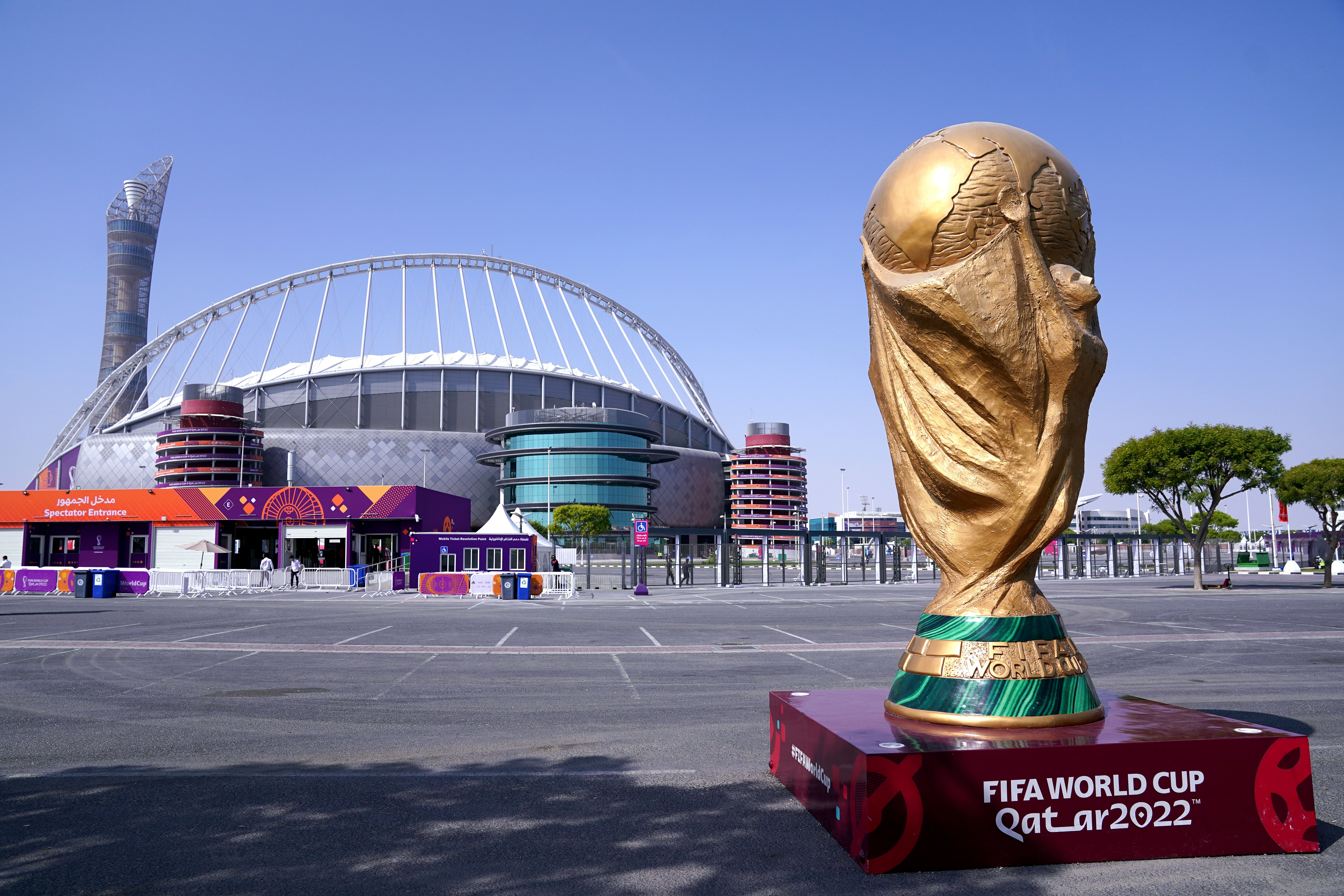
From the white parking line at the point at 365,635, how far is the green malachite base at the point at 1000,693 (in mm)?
13772

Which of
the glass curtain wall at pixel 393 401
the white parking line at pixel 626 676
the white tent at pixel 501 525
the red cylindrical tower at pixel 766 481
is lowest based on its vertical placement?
the white parking line at pixel 626 676

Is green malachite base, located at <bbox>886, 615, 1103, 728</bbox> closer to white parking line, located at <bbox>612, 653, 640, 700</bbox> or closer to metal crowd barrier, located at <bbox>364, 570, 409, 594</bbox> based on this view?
white parking line, located at <bbox>612, 653, 640, 700</bbox>

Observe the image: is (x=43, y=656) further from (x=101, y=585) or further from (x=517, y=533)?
(x=517, y=533)

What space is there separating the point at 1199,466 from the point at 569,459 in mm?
64786

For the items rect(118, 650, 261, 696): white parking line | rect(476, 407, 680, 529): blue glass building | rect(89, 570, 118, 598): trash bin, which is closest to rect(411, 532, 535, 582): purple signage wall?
rect(89, 570, 118, 598): trash bin

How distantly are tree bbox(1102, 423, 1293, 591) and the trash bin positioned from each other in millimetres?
43561

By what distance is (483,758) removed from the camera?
7.25 m

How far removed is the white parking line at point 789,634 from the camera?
17.1 meters

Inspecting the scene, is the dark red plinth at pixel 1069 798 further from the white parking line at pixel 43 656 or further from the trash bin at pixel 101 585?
the trash bin at pixel 101 585

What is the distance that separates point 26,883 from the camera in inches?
176

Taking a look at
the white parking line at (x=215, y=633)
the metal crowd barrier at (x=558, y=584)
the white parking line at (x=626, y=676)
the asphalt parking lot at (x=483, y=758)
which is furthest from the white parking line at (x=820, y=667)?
the metal crowd barrier at (x=558, y=584)

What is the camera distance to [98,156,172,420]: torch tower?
177250mm

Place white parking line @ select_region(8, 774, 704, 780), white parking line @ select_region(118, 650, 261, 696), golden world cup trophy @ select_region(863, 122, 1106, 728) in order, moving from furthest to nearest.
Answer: white parking line @ select_region(118, 650, 261, 696) → white parking line @ select_region(8, 774, 704, 780) → golden world cup trophy @ select_region(863, 122, 1106, 728)

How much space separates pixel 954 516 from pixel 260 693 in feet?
29.5
